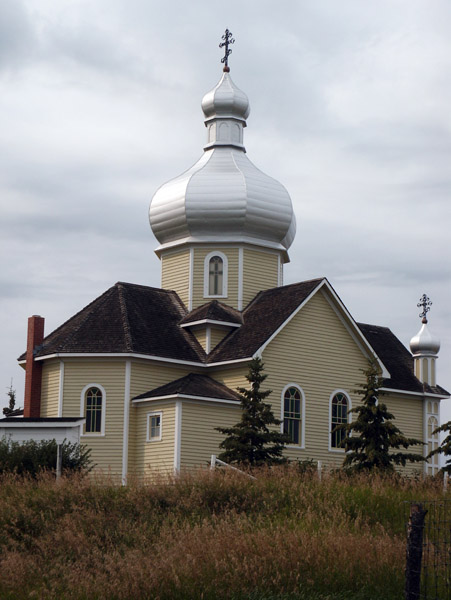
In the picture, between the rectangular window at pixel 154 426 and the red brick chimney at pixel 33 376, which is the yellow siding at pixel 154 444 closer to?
the rectangular window at pixel 154 426

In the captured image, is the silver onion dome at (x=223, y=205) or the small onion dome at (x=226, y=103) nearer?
the silver onion dome at (x=223, y=205)

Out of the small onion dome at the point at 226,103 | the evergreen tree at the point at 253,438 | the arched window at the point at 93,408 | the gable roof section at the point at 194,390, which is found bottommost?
the evergreen tree at the point at 253,438

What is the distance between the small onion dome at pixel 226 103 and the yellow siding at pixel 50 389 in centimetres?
1250

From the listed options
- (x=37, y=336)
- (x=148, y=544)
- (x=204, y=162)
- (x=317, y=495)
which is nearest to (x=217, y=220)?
(x=204, y=162)

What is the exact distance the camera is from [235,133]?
39.9 meters

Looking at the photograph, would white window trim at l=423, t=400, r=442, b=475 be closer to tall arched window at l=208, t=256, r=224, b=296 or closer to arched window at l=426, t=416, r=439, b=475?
arched window at l=426, t=416, r=439, b=475

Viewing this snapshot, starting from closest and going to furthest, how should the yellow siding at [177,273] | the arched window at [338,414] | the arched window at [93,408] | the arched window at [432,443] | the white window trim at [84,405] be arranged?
the white window trim at [84,405] < the arched window at [93,408] < the arched window at [338,414] < the yellow siding at [177,273] < the arched window at [432,443]

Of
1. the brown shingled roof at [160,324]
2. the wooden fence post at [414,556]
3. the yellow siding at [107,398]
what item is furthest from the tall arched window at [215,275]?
the wooden fence post at [414,556]

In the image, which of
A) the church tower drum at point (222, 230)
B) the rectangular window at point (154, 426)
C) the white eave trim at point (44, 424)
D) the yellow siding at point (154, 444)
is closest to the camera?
the white eave trim at point (44, 424)

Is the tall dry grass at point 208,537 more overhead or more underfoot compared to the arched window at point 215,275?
more underfoot

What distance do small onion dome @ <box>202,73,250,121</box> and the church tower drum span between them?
2529 mm

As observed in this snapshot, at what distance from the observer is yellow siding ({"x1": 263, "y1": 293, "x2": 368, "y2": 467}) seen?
109ft

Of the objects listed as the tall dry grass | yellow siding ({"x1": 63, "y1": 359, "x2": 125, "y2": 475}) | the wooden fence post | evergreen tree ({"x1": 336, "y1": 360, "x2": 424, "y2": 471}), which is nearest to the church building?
yellow siding ({"x1": 63, "y1": 359, "x2": 125, "y2": 475})

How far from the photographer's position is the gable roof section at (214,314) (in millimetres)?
35194
